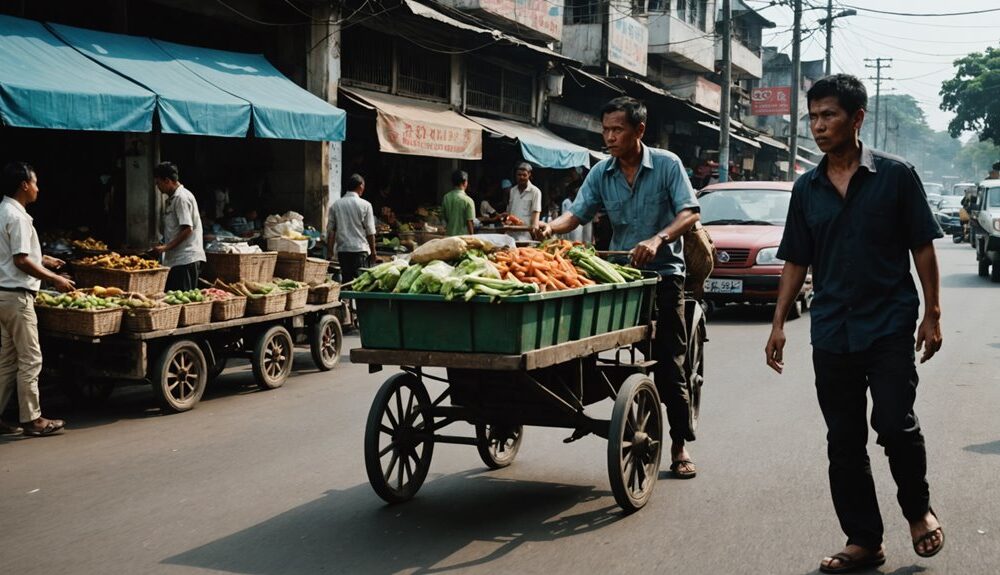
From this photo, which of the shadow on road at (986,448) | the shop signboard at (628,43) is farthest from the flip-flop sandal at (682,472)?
the shop signboard at (628,43)

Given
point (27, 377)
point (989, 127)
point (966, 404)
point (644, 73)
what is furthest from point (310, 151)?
point (989, 127)

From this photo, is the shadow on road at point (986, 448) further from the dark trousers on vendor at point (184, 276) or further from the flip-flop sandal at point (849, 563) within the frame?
the dark trousers on vendor at point (184, 276)

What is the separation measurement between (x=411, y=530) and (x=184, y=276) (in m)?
5.46

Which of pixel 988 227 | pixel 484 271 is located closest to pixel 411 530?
pixel 484 271

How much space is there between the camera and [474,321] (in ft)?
14.7

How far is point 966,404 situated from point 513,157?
14473mm

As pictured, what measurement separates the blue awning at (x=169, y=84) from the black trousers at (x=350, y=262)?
179 centimetres

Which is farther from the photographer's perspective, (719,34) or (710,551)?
(719,34)

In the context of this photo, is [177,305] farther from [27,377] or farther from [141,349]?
[27,377]

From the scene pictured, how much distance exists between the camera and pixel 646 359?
5703mm

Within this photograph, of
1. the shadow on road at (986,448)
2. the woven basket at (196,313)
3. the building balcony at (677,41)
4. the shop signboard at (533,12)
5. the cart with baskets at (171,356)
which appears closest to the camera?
the shadow on road at (986,448)

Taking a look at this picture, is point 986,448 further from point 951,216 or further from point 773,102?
point 951,216

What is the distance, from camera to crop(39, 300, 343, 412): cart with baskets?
7.78 m

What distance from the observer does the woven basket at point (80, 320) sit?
749 cm
